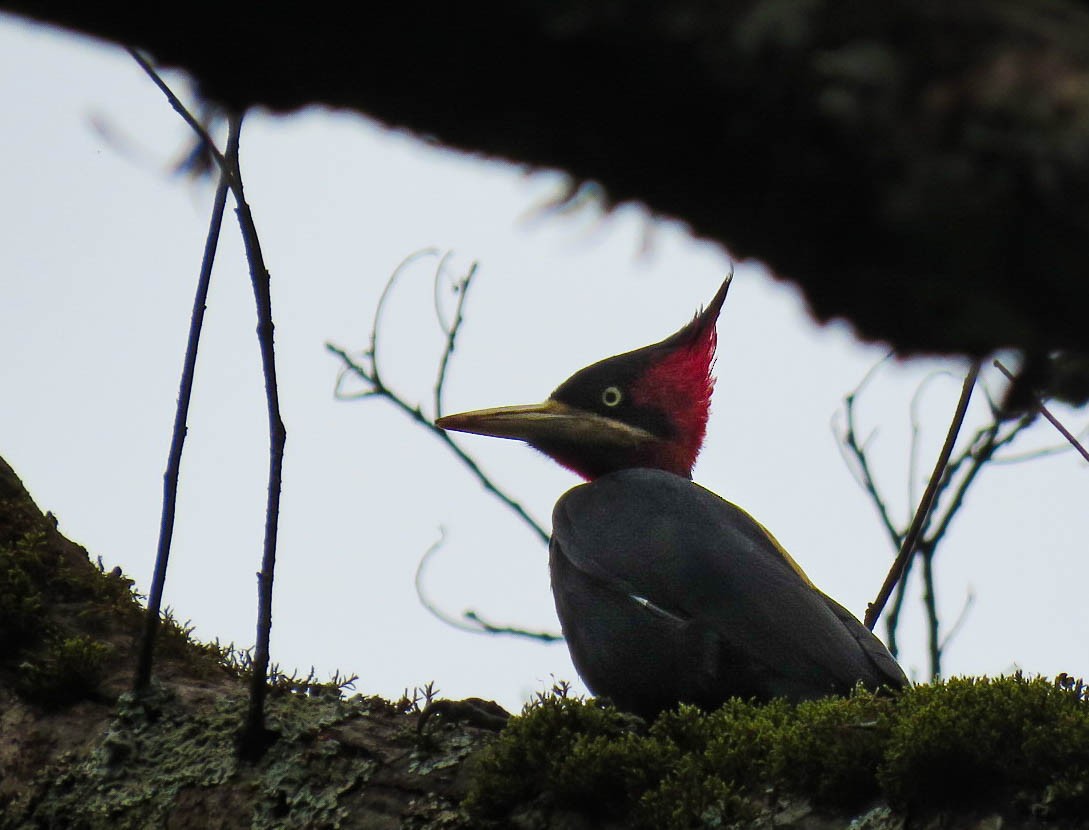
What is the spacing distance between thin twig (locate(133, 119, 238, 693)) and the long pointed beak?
6.82 feet

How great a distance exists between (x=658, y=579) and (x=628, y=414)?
118 centimetres

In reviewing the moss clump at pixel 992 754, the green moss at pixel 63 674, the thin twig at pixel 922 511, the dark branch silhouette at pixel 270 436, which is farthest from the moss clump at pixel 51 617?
the thin twig at pixel 922 511

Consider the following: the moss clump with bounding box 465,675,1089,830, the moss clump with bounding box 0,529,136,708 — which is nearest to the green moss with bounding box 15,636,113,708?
the moss clump with bounding box 0,529,136,708

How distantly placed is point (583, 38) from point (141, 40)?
0.29m

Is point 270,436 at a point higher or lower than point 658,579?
lower

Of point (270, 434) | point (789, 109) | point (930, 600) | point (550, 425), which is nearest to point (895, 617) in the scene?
point (930, 600)

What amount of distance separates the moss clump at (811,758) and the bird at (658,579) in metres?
0.98

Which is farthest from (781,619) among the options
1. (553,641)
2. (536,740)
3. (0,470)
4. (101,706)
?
(0,470)

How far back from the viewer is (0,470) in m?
3.27

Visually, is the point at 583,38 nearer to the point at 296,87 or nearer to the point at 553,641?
the point at 296,87

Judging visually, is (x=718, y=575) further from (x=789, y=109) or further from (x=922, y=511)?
(x=789, y=109)

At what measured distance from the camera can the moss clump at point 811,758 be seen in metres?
2.12

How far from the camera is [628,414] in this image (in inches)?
196

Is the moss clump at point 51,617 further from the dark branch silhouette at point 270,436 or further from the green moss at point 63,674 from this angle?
the dark branch silhouette at point 270,436
